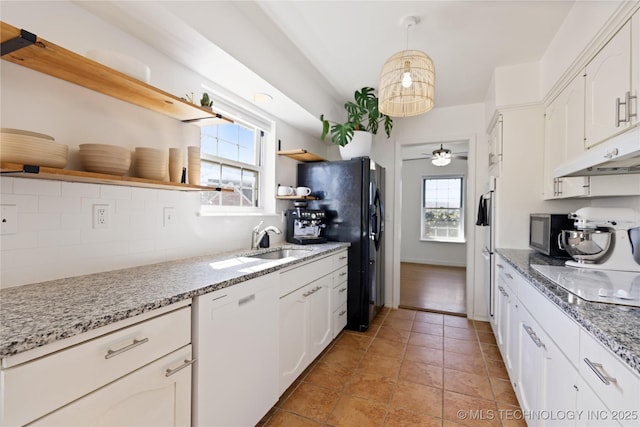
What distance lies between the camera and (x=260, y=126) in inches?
109

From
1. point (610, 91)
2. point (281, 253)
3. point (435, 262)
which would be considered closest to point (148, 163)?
point (281, 253)

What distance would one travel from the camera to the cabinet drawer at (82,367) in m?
0.70

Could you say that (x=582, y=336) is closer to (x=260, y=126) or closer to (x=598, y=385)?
(x=598, y=385)

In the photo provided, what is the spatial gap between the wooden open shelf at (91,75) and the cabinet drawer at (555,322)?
1956 millimetres

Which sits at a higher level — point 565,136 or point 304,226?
point 565,136

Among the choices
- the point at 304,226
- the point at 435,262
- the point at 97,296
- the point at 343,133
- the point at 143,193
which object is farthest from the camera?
the point at 435,262

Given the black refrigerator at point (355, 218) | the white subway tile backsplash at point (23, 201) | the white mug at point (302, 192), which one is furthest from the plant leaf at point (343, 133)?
the white subway tile backsplash at point (23, 201)

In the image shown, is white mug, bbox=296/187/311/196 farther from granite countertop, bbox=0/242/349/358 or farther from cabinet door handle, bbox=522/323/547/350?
cabinet door handle, bbox=522/323/547/350

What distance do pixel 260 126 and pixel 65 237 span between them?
6.06ft

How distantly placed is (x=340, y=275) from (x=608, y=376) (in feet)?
6.83

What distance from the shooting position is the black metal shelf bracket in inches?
37.1

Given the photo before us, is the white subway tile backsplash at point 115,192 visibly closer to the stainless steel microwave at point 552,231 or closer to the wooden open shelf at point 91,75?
the wooden open shelf at point 91,75

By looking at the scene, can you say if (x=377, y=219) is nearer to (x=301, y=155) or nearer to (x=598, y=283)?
(x=301, y=155)

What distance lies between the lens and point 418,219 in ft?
22.3
